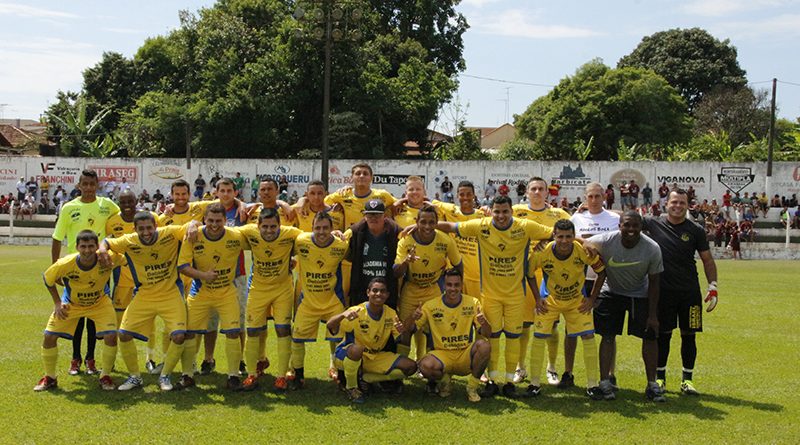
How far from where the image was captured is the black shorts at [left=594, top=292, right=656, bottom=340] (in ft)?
25.4

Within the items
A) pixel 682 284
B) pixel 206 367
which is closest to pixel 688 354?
pixel 682 284

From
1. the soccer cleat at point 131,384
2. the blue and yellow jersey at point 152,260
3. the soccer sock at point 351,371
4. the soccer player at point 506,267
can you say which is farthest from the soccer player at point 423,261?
the soccer cleat at point 131,384

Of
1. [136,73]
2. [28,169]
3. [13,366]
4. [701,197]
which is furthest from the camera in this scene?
[136,73]

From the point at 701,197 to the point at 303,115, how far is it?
75.8ft

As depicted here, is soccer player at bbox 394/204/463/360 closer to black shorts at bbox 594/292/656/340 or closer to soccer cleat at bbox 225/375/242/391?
black shorts at bbox 594/292/656/340

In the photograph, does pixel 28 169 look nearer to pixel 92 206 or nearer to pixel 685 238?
pixel 92 206

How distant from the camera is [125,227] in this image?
8.95m

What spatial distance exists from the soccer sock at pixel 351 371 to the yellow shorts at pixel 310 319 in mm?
479

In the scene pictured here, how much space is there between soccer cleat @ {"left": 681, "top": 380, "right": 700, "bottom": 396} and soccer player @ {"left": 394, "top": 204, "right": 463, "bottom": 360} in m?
2.72


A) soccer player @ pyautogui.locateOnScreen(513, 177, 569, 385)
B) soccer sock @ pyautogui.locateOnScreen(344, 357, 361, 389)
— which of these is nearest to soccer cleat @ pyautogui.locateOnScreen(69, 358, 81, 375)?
soccer sock @ pyautogui.locateOnScreen(344, 357, 361, 389)

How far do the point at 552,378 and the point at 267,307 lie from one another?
3309mm

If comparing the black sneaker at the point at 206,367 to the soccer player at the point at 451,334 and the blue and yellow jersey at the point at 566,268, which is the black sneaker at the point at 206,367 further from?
the blue and yellow jersey at the point at 566,268

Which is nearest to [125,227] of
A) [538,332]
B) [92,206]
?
[92,206]

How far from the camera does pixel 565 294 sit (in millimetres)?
7809
